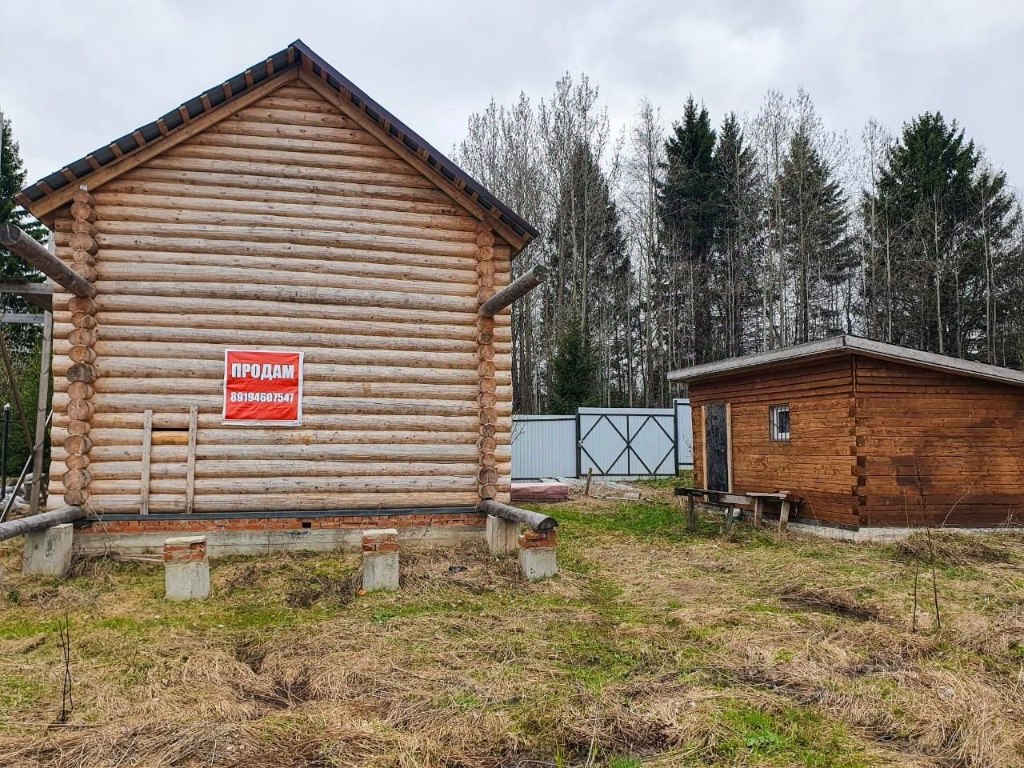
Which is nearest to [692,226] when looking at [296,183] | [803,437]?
[803,437]

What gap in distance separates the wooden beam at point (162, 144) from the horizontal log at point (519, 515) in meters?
6.64

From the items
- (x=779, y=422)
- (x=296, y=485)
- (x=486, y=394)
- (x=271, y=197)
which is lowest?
(x=296, y=485)

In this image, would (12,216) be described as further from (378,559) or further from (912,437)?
(912,437)

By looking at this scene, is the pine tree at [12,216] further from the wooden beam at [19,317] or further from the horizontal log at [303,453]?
the horizontal log at [303,453]

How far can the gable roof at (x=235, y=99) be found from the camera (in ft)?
28.1

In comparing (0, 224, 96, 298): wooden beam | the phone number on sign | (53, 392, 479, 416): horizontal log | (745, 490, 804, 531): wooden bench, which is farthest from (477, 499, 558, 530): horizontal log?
(0, 224, 96, 298): wooden beam

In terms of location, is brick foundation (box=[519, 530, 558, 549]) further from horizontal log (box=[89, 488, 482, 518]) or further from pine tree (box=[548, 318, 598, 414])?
pine tree (box=[548, 318, 598, 414])

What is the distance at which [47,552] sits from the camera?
7.89 metres

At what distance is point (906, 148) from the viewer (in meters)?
30.8

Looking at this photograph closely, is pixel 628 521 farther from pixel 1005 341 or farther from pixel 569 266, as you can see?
pixel 1005 341

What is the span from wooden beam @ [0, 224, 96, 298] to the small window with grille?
11.8 metres

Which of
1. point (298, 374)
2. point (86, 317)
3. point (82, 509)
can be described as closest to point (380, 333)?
point (298, 374)

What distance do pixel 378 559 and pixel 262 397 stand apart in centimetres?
305

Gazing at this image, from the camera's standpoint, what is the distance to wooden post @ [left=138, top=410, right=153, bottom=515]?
8.62 meters
